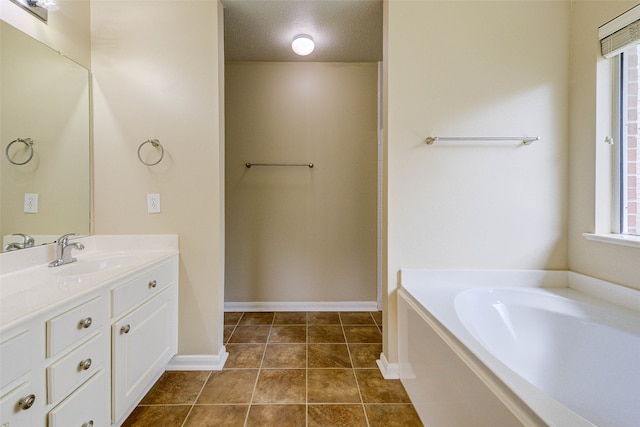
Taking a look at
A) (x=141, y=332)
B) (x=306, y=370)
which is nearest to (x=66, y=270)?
(x=141, y=332)

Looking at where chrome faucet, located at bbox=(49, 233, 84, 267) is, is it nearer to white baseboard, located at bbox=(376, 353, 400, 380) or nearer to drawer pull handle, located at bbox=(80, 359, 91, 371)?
drawer pull handle, located at bbox=(80, 359, 91, 371)

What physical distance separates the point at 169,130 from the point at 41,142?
2.01 feet

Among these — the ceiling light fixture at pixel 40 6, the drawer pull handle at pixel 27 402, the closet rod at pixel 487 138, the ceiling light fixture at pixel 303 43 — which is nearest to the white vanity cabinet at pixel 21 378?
the drawer pull handle at pixel 27 402

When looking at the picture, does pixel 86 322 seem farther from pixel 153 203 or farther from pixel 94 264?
pixel 153 203

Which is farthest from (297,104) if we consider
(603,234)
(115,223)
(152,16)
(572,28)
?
(603,234)

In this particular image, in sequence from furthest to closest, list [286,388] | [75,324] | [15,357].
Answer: [286,388], [75,324], [15,357]

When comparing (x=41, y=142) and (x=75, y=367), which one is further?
(x=41, y=142)

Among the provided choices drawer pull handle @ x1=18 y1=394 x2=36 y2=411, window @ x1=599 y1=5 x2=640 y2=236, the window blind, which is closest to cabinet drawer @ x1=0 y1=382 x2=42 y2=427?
drawer pull handle @ x1=18 y1=394 x2=36 y2=411

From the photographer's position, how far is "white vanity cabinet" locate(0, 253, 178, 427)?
80cm

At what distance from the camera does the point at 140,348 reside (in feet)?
4.51

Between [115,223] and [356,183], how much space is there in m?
1.95

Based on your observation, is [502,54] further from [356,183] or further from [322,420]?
[322,420]

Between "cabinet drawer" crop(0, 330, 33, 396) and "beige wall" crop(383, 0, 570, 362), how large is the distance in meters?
1.59

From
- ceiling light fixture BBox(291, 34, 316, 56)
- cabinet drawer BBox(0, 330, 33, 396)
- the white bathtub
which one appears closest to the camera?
cabinet drawer BBox(0, 330, 33, 396)
